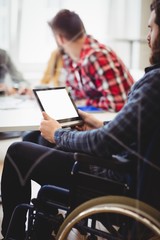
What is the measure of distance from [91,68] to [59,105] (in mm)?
593

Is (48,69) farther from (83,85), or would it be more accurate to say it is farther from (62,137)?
(62,137)

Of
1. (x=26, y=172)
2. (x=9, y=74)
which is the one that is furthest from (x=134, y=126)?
(x=9, y=74)

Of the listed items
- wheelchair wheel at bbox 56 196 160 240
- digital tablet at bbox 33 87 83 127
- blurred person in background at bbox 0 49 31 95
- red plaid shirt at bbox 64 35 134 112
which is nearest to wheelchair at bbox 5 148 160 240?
wheelchair wheel at bbox 56 196 160 240

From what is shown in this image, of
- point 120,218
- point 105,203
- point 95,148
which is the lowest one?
point 120,218

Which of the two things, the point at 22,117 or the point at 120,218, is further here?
the point at 22,117

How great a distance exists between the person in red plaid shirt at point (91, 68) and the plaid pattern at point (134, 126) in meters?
0.74

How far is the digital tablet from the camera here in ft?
4.50

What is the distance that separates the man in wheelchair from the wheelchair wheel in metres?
0.07

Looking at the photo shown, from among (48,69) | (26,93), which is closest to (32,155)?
(26,93)

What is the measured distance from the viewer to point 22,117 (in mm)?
1555

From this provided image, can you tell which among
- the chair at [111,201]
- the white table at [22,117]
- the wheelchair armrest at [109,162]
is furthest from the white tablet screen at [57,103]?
the wheelchair armrest at [109,162]

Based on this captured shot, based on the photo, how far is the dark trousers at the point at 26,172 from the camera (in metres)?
1.24

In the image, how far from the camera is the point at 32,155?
1.26m

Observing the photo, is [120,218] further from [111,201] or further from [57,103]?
[57,103]
